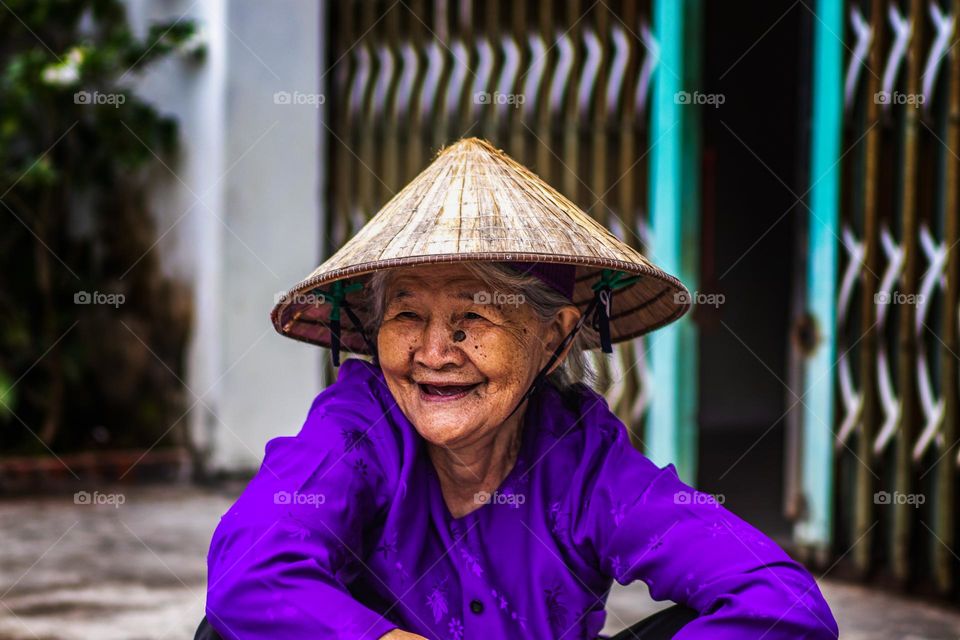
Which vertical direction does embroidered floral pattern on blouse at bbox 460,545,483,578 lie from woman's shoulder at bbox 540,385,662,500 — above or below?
below

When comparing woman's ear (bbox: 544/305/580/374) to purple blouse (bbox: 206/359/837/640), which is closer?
purple blouse (bbox: 206/359/837/640)

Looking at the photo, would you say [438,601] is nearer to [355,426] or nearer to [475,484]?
[475,484]

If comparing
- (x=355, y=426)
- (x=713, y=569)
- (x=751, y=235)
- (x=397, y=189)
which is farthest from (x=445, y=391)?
(x=751, y=235)

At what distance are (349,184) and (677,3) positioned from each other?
1.95 m

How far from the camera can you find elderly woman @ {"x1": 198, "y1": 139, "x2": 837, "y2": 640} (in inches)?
69.2

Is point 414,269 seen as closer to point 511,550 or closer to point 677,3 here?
point 511,550

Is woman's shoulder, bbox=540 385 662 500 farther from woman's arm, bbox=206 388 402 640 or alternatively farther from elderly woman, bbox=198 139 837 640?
woman's arm, bbox=206 388 402 640

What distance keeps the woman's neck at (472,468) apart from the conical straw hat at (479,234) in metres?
0.39

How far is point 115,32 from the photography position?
5.84m

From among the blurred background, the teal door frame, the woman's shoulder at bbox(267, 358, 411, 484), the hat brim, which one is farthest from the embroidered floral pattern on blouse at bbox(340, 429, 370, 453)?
the teal door frame

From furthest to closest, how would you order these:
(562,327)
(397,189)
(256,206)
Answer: (256,206) → (397,189) → (562,327)

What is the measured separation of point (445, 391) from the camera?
1962 mm

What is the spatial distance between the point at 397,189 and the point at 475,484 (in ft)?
10.8

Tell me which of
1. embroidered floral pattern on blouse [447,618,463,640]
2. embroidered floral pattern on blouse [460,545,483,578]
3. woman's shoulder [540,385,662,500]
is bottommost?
embroidered floral pattern on blouse [447,618,463,640]
